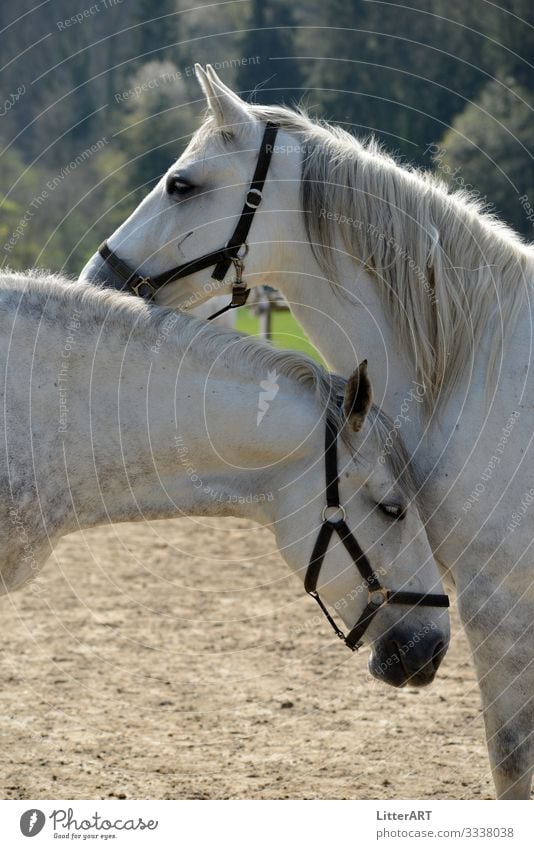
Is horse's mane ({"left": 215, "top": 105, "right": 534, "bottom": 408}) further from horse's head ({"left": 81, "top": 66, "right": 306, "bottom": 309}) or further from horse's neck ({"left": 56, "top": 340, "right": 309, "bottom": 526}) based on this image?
horse's neck ({"left": 56, "top": 340, "right": 309, "bottom": 526})

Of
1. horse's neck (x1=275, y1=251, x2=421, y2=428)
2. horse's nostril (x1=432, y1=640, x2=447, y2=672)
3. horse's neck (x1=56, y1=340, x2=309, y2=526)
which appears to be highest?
horse's neck (x1=275, y1=251, x2=421, y2=428)

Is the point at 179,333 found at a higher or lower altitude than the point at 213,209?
lower

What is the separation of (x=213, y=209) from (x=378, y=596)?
1693 millimetres

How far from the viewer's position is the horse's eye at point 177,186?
12.9 feet

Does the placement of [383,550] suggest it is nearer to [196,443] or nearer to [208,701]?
[196,443]

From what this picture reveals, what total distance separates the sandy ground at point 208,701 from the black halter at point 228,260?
245 centimetres

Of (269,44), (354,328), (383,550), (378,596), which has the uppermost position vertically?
(269,44)

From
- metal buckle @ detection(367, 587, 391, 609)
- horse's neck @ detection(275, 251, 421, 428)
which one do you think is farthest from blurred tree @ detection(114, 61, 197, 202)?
metal buckle @ detection(367, 587, 391, 609)

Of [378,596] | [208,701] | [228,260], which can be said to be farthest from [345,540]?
[208,701]

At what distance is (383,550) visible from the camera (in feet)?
10.9

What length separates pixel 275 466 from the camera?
3.46m

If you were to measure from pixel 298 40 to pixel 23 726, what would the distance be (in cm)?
2357

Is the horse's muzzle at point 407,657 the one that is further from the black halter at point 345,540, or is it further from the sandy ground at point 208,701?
the sandy ground at point 208,701

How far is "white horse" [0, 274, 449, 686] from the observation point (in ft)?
11.0
